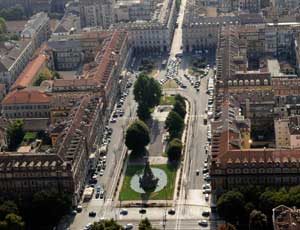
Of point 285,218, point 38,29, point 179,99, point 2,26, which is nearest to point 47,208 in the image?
point 285,218

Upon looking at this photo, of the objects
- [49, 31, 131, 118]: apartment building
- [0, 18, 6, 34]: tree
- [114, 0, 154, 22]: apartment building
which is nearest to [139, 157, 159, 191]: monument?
[49, 31, 131, 118]: apartment building

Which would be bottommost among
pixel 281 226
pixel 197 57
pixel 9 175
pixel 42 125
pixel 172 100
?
pixel 281 226

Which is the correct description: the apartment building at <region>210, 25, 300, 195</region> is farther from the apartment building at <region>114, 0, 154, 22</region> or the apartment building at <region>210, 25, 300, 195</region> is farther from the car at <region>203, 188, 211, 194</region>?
the apartment building at <region>114, 0, 154, 22</region>

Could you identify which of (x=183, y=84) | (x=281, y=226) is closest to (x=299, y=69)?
(x=183, y=84)

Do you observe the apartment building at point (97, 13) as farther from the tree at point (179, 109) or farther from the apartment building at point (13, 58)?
the tree at point (179, 109)

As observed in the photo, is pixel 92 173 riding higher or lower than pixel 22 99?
lower

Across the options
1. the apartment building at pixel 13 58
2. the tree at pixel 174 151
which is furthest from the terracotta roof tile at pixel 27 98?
the tree at pixel 174 151

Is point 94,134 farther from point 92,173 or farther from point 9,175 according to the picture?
point 9,175
